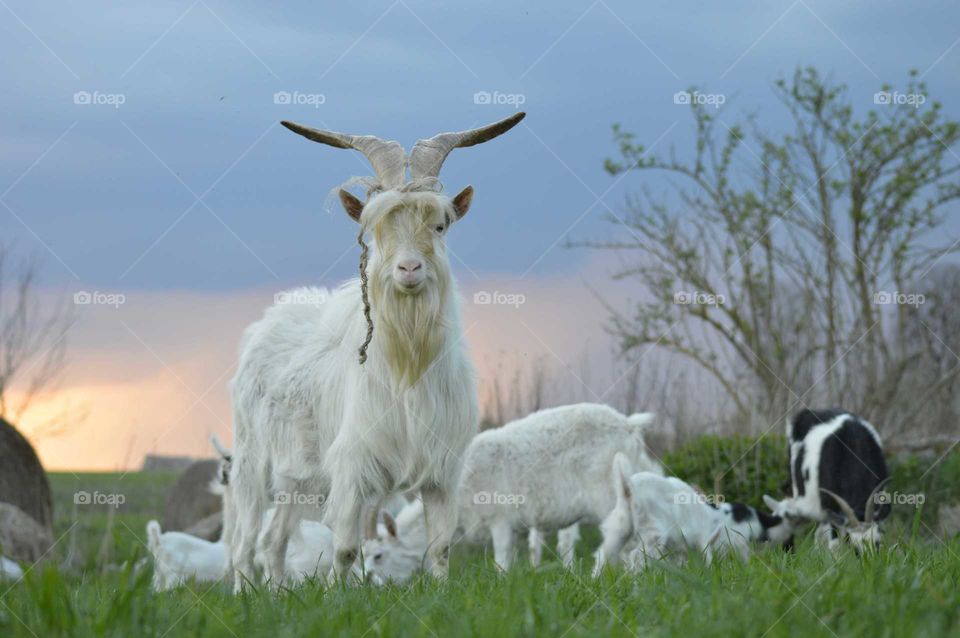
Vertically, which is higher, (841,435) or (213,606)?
(841,435)

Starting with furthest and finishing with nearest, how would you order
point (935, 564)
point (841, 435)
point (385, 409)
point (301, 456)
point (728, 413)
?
point (728, 413)
point (841, 435)
point (301, 456)
point (385, 409)
point (935, 564)

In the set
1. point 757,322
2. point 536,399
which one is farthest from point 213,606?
point 757,322

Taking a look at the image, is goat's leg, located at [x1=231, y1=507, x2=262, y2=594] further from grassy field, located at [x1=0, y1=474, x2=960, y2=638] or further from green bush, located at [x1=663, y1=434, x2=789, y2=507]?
green bush, located at [x1=663, y1=434, x2=789, y2=507]

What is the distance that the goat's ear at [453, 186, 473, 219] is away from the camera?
7.17m

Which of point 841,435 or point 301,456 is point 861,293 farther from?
point 301,456

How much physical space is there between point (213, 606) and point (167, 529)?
14.0 m

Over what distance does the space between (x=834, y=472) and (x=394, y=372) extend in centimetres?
554

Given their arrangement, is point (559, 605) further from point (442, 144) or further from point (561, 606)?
point (442, 144)

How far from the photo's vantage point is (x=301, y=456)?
26.0 ft

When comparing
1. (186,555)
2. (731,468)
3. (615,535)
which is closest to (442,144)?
(615,535)

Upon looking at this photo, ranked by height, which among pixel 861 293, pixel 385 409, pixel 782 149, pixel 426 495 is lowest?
pixel 426 495

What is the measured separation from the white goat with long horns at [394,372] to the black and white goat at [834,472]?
4.33 meters
